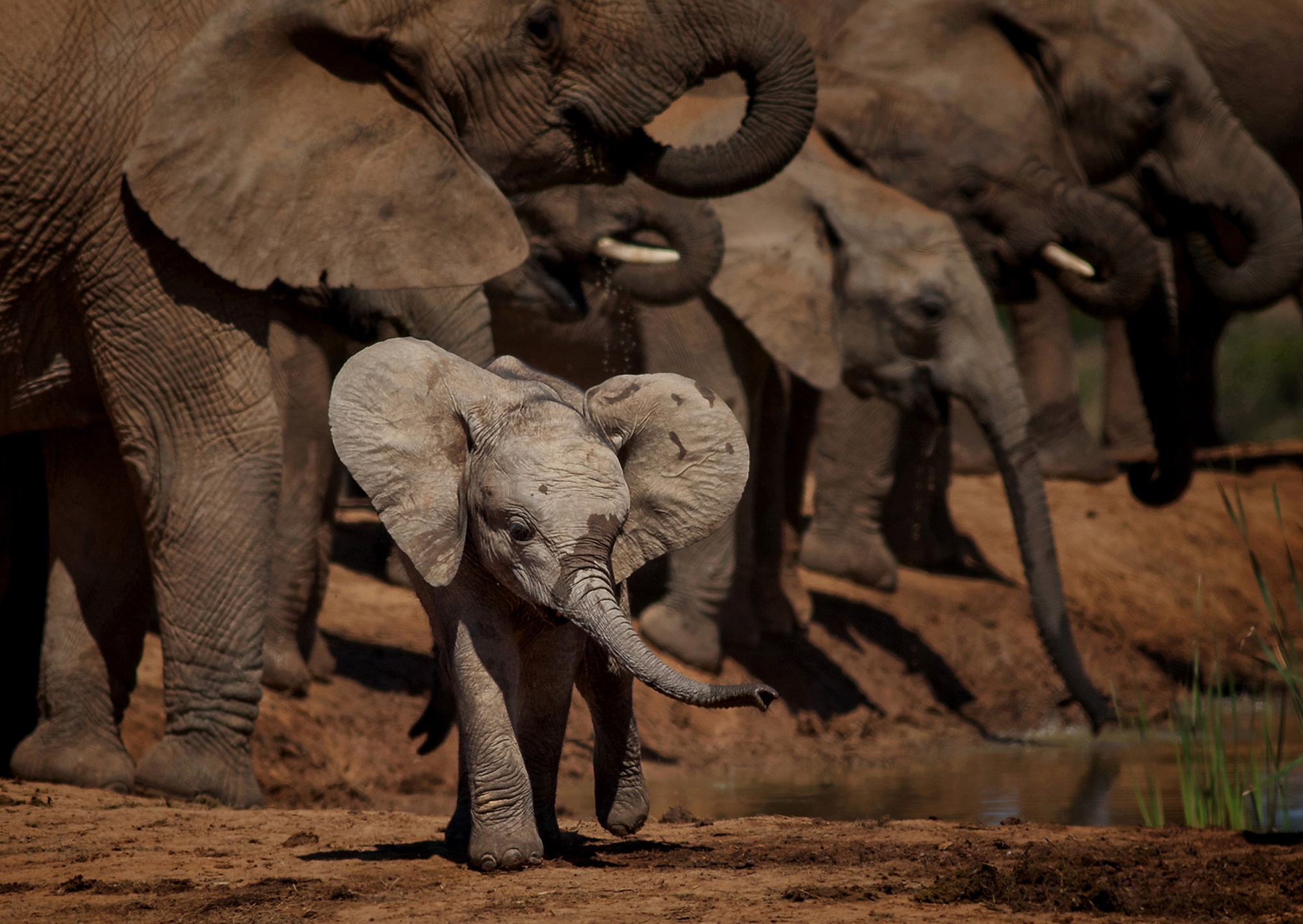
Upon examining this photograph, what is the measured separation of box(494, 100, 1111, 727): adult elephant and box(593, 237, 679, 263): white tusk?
2.39ft

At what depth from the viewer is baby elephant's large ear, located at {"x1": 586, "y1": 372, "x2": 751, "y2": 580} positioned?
13.5 ft

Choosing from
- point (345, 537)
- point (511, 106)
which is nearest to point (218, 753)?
point (511, 106)

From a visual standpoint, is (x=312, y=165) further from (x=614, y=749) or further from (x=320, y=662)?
(x=320, y=662)

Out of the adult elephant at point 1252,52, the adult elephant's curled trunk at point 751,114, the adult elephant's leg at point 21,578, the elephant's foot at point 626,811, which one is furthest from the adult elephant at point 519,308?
the adult elephant at point 1252,52

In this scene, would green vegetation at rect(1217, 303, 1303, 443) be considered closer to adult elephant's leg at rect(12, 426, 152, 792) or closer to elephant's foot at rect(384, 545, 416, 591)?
elephant's foot at rect(384, 545, 416, 591)

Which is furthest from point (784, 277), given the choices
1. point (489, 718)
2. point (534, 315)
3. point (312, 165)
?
point (489, 718)

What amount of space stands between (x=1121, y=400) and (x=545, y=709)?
9.04m

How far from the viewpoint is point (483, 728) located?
12.7 feet

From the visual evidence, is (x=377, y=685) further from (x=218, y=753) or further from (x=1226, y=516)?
(x=1226, y=516)

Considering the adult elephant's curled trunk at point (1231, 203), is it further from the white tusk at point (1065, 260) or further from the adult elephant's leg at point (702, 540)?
the adult elephant's leg at point (702, 540)

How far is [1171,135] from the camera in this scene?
9.24 meters

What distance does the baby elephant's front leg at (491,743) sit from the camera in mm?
3855

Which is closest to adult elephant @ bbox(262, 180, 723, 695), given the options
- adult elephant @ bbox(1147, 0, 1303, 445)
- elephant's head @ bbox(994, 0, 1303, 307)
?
elephant's head @ bbox(994, 0, 1303, 307)

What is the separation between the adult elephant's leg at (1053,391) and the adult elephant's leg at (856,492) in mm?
2042
